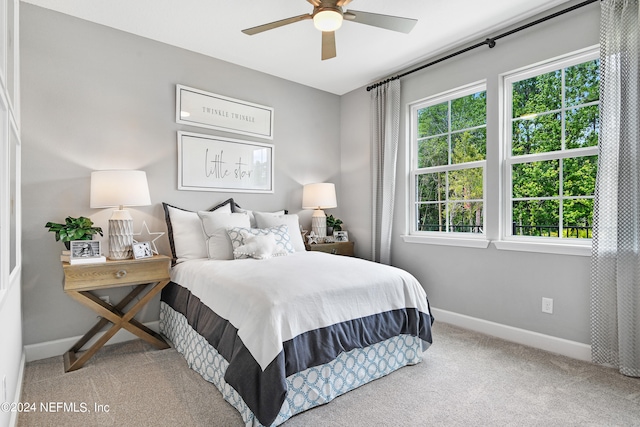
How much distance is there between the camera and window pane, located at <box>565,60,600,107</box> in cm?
260

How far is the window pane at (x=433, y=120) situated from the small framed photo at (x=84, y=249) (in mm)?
3247

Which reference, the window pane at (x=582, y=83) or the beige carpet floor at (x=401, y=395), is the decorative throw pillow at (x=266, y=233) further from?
the window pane at (x=582, y=83)

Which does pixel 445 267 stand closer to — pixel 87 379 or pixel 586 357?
pixel 586 357

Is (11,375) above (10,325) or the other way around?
the other way around

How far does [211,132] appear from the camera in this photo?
3.54 meters

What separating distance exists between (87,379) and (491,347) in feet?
9.68

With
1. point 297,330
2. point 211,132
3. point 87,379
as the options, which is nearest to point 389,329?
point 297,330

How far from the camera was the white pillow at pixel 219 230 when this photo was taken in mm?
2932

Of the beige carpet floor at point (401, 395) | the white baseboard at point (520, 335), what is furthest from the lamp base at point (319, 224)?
the beige carpet floor at point (401, 395)

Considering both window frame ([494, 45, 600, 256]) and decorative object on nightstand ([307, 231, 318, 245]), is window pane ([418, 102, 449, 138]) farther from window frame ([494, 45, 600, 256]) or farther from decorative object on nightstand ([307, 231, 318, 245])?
decorative object on nightstand ([307, 231, 318, 245])

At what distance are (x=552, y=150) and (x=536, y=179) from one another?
0.84 ft

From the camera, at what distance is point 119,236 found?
2.65 metres

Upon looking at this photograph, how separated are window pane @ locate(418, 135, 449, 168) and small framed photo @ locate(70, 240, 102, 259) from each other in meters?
3.14

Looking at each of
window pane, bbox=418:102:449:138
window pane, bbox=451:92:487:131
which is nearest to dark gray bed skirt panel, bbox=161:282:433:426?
window pane, bbox=451:92:487:131
